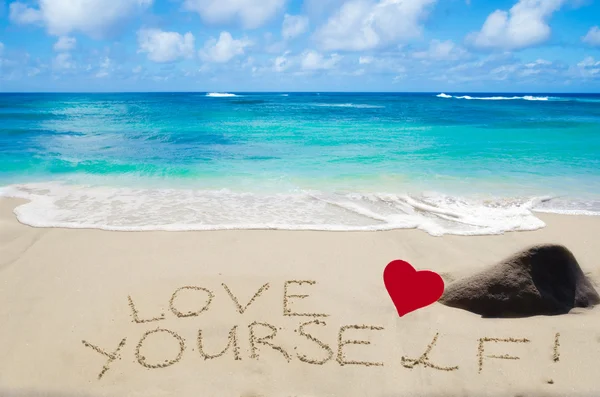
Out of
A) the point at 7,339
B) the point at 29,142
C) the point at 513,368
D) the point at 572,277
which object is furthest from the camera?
the point at 29,142

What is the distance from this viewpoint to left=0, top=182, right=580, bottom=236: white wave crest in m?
6.25

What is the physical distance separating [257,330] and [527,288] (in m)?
2.51

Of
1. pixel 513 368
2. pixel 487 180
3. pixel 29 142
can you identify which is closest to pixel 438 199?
pixel 487 180

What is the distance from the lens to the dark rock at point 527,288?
3.96 meters

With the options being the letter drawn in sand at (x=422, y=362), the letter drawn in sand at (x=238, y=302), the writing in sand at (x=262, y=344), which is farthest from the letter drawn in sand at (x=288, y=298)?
the letter drawn in sand at (x=422, y=362)

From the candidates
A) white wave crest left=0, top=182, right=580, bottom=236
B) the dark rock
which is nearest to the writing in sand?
the dark rock

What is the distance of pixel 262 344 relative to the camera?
3623mm

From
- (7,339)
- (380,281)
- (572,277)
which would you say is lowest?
(7,339)

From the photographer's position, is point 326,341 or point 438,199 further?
point 438,199

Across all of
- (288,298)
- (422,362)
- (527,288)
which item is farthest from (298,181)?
(422,362)

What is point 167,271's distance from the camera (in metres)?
4.72

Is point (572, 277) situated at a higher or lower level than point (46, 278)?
higher

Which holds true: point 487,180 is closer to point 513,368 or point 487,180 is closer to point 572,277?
point 572,277

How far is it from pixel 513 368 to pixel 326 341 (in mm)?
1489
